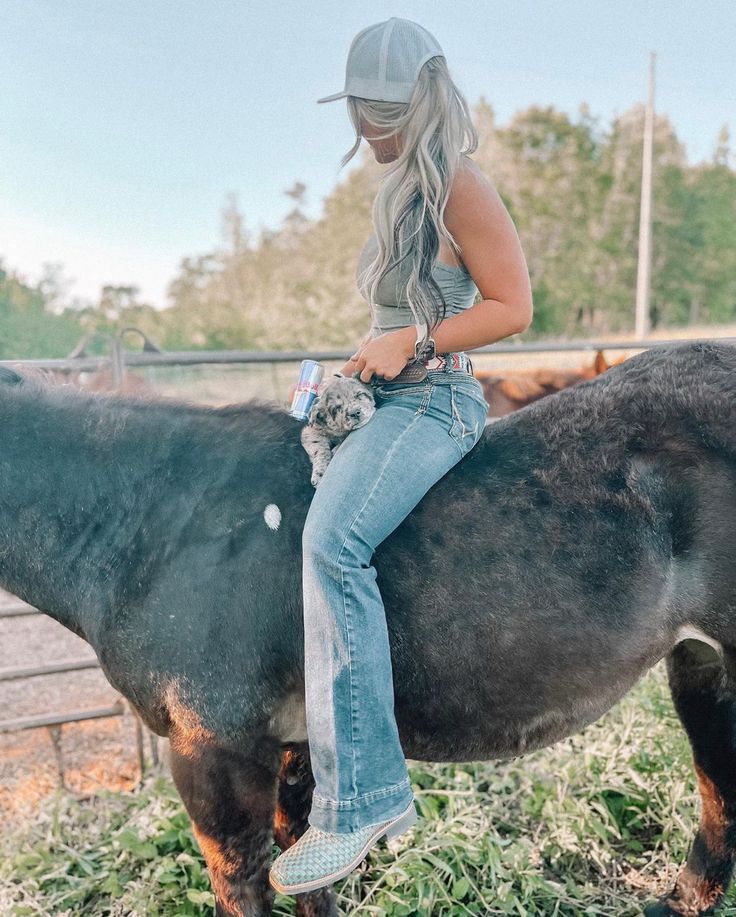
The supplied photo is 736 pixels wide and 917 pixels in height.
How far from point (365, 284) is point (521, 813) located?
7.98 ft

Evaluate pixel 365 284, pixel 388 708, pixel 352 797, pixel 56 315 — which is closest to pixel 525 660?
pixel 388 708

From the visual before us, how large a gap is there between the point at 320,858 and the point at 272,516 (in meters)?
0.83

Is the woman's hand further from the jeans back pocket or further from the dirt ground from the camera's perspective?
the dirt ground

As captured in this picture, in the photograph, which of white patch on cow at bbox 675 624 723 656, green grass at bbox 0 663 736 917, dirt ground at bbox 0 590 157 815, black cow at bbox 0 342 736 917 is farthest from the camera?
dirt ground at bbox 0 590 157 815

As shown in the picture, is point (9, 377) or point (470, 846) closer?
point (9, 377)

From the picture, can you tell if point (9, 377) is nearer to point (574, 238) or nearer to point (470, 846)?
point (470, 846)

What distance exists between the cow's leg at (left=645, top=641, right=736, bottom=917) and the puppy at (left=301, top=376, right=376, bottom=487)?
1.24 meters

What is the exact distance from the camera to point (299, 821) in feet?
7.50

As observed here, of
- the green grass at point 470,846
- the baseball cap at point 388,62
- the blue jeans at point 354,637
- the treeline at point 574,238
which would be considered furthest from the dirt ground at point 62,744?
the treeline at point 574,238

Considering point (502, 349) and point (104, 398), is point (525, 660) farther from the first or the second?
point (502, 349)

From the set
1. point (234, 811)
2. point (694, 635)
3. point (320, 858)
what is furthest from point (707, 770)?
point (234, 811)

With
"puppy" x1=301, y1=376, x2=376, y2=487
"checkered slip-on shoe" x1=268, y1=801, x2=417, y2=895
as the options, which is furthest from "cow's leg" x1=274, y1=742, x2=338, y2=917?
"puppy" x1=301, y1=376, x2=376, y2=487

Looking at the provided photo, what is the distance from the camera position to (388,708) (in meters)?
1.69

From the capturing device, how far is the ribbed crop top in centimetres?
181
